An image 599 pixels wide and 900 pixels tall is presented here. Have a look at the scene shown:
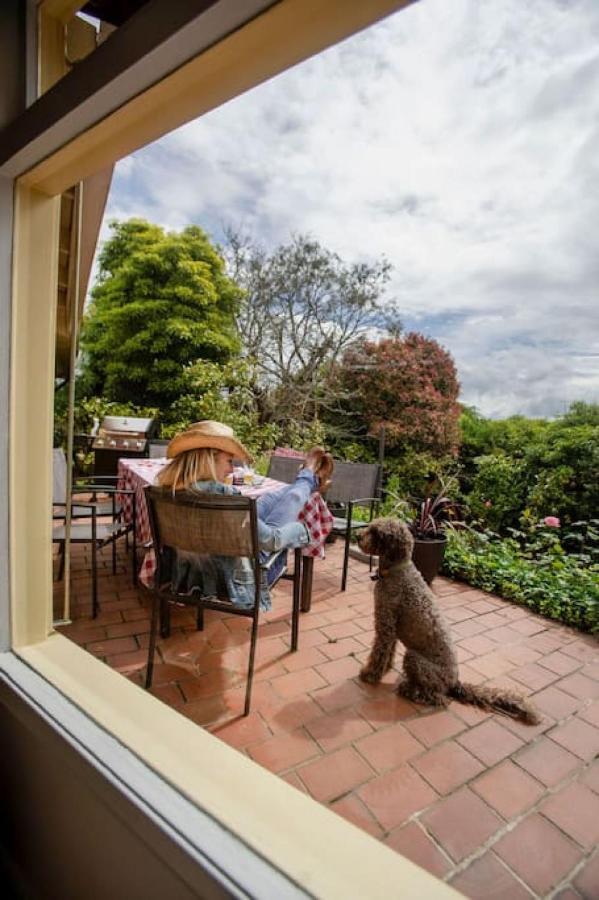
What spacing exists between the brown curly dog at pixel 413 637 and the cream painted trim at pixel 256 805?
3.80 ft

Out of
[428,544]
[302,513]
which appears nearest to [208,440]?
[302,513]

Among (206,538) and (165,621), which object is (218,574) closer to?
(206,538)

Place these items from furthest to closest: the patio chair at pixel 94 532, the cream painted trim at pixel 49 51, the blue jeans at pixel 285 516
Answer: the patio chair at pixel 94 532 < the blue jeans at pixel 285 516 < the cream painted trim at pixel 49 51

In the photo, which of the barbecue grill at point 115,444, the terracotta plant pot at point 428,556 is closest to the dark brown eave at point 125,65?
the terracotta plant pot at point 428,556

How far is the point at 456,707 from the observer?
186 cm

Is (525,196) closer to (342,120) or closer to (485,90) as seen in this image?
(342,120)

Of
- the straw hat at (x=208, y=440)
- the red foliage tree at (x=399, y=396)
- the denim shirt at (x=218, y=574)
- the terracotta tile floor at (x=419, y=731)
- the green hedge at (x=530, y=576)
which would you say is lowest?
the terracotta tile floor at (x=419, y=731)

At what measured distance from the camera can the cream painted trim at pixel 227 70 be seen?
61cm

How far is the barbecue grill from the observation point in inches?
203

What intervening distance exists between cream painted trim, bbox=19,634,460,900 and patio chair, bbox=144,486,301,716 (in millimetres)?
705

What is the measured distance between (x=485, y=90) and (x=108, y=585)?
3.26 m

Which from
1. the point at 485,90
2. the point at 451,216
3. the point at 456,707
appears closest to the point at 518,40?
the point at 485,90

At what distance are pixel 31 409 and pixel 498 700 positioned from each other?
2079mm

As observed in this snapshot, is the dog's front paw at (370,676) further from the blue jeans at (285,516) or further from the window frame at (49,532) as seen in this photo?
the window frame at (49,532)
